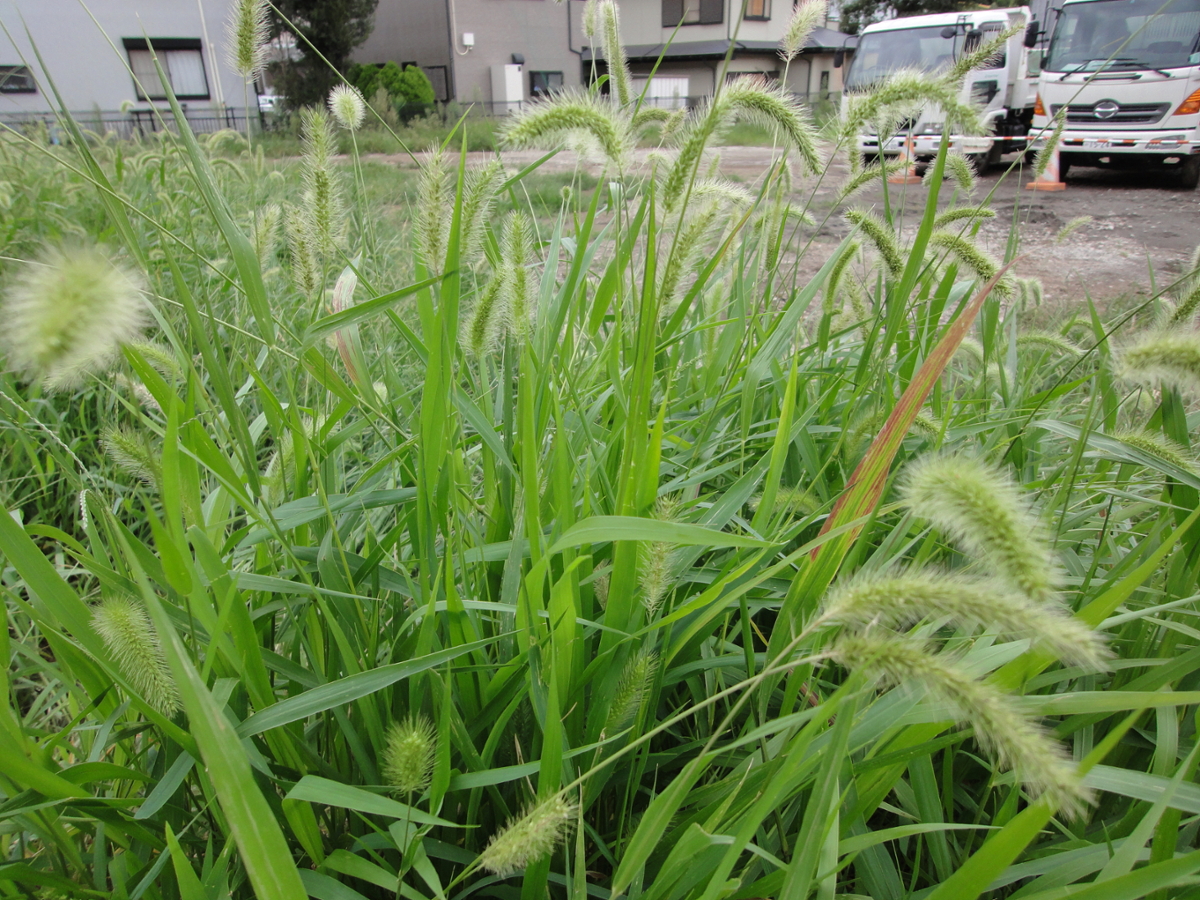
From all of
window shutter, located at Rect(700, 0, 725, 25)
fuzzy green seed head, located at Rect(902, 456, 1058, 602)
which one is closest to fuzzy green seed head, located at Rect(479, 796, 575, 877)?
fuzzy green seed head, located at Rect(902, 456, 1058, 602)

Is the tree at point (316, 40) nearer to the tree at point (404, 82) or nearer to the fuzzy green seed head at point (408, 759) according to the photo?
the tree at point (404, 82)

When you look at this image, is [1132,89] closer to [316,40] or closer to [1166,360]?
[1166,360]

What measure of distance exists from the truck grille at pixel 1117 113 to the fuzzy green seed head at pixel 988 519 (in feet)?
29.1

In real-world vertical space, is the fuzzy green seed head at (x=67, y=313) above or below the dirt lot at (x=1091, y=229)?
above

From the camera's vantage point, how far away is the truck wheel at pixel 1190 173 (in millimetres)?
8148

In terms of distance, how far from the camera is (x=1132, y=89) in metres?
7.78

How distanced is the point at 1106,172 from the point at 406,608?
1248cm

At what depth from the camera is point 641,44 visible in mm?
21219

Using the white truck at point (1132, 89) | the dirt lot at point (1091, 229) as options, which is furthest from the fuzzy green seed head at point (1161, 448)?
the white truck at point (1132, 89)

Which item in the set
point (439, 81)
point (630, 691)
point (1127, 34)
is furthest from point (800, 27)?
point (439, 81)

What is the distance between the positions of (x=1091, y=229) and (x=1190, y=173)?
3.49 m

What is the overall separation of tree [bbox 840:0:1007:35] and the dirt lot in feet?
69.8

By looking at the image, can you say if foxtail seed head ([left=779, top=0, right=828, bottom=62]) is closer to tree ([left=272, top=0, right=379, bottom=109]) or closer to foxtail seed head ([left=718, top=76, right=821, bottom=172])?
foxtail seed head ([left=718, top=76, right=821, bottom=172])

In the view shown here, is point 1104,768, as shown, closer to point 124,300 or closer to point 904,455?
point 904,455
